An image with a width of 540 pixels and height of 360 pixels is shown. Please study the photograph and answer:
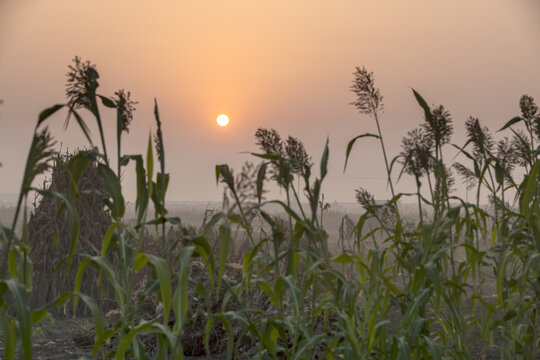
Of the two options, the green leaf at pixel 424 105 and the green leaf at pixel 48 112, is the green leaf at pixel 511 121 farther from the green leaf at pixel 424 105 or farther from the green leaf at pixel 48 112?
the green leaf at pixel 48 112

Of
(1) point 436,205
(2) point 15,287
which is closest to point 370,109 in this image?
(1) point 436,205

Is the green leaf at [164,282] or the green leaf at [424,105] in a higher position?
the green leaf at [424,105]

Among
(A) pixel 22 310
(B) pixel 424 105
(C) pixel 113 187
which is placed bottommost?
(A) pixel 22 310

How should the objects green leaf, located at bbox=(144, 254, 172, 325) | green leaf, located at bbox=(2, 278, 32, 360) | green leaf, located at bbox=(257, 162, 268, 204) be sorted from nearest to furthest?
green leaf, located at bbox=(2, 278, 32, 360) < green leaf, located at bbox=(144, 254, 172, 325) < green leaf, located at bbox=(257, 162, 268, 204)

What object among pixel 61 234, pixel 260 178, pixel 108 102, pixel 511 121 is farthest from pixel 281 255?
pixel 61 234

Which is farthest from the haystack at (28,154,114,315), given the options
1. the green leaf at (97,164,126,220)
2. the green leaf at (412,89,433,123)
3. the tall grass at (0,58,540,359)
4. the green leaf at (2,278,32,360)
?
the green leaf at (2,278,32,360)

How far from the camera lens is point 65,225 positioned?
598 centimetres

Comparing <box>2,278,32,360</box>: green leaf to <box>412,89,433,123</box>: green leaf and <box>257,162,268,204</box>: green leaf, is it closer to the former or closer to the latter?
<box>257,162,268,204</box>: green leaf

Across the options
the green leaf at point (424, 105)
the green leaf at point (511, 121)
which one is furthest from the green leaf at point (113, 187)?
the green leaf at point (511, 121)

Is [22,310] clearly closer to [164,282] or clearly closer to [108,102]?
[164,282]

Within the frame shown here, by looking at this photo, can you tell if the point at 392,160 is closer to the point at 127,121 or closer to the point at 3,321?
the point at 127,121

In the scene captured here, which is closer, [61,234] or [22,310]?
[22,310]

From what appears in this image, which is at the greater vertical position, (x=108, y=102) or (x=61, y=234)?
(x=108, y=102)

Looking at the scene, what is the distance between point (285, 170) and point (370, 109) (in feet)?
2.38
